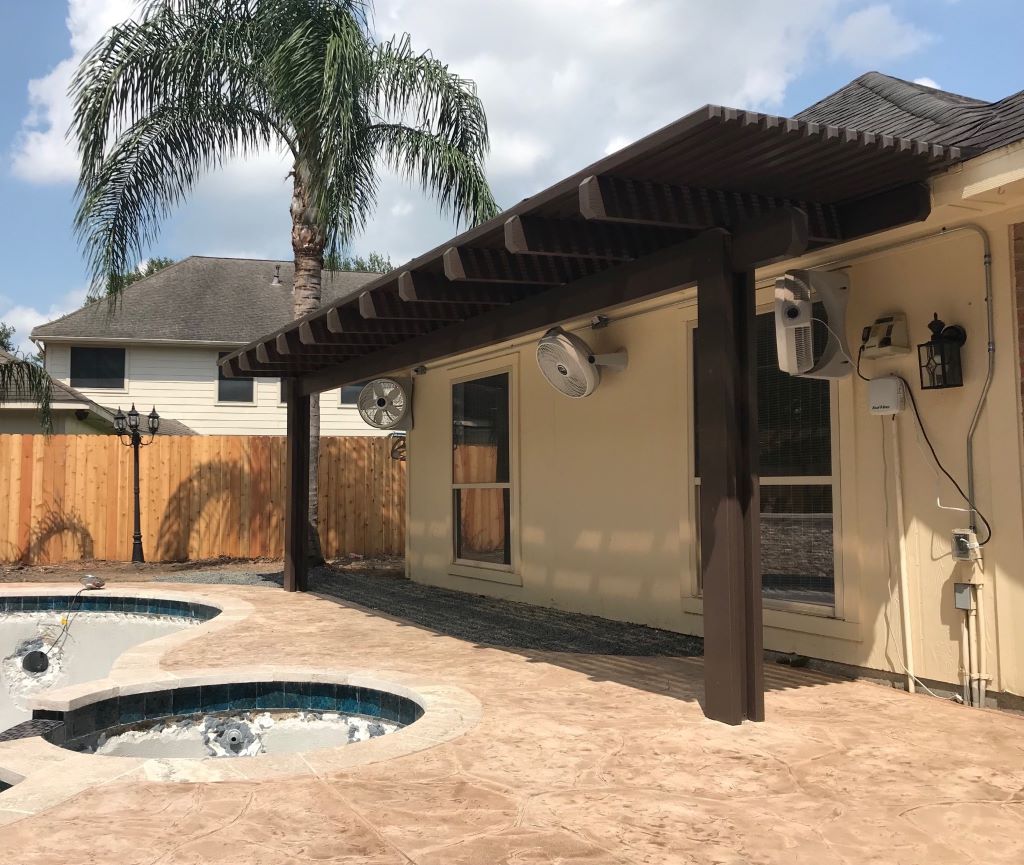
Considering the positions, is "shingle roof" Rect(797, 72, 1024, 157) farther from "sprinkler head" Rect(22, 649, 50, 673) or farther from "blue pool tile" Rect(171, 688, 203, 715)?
"sprinkler head" Rect(22, 649, 50, 673)

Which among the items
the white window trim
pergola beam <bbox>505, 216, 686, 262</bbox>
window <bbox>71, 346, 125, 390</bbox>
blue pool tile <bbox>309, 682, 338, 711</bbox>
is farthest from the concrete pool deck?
window <bbox>71, 346, 125, 390</bbox>

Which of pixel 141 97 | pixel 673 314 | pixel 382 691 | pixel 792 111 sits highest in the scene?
pixel 141 97

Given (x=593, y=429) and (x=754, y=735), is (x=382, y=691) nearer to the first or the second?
(x=754, y=735)

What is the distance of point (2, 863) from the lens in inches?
106

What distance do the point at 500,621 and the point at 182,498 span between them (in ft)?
26.2

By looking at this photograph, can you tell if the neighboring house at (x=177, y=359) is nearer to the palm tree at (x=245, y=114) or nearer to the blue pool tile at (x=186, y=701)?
the palm tree at (x=245, y=114)

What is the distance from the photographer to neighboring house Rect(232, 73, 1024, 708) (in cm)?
402

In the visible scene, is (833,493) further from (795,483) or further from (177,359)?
(177,359)

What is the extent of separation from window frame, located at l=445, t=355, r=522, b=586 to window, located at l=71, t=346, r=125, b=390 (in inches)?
490

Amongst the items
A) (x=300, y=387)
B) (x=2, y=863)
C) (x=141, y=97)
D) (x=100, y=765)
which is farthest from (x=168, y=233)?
(x=2, y=863)

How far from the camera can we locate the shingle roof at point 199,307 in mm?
19594

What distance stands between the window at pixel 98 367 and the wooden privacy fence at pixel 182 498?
6.40m

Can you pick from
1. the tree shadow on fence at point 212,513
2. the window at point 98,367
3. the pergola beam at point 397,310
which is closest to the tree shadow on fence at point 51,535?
the tree shadow on fence at point 212,513

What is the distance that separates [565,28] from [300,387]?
812 cm
